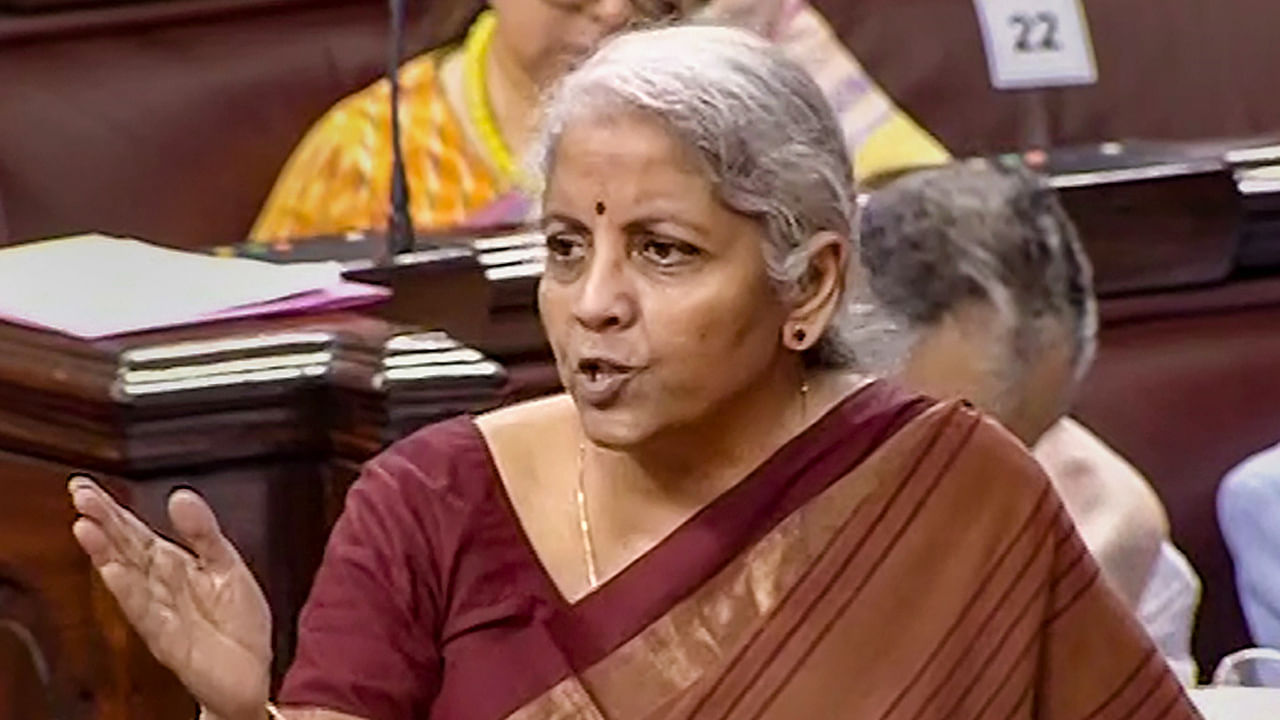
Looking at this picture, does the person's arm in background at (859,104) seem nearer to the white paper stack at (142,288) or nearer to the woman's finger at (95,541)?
the white paper stack at (142,288)

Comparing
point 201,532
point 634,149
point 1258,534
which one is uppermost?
point 634,149

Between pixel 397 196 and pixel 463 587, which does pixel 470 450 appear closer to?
pixel 463 587

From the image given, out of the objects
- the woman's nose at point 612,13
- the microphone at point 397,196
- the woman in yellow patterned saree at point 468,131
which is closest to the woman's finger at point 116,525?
the microphone at point 397,196

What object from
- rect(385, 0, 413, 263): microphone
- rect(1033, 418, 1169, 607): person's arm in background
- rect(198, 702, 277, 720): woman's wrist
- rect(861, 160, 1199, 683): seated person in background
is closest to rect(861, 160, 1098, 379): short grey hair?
rect(861, 160, 1199, 683): seated person in background

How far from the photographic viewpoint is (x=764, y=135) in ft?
5.11

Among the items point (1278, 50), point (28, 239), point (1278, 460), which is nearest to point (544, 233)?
point (1278, 460)

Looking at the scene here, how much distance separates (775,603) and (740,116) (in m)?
0.25

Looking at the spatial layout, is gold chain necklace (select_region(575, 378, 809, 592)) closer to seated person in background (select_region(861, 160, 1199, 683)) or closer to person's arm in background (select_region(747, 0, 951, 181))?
seated person in background (select_region(861, 160, 1199, 683))

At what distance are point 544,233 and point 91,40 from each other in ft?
5.55

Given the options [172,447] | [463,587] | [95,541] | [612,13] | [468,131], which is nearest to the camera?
[95,541]

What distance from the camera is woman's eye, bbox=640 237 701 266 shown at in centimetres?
156

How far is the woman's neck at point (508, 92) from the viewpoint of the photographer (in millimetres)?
2943

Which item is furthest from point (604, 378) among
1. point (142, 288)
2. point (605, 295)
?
point (142, 288)

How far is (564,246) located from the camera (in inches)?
62.2
